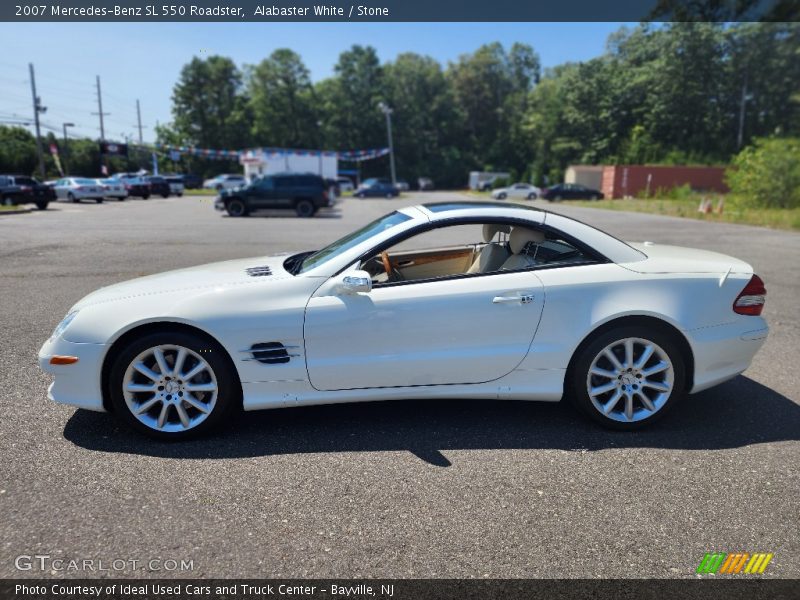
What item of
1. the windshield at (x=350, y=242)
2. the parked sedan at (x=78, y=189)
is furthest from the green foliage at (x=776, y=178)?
the parked sedan at (x=78, y=189)

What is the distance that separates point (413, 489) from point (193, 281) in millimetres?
1986

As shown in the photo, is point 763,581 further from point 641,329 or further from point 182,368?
point 182,368

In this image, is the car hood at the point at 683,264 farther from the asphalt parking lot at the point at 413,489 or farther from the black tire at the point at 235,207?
the black tire at the point at 235,207

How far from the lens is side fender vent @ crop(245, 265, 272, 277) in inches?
147

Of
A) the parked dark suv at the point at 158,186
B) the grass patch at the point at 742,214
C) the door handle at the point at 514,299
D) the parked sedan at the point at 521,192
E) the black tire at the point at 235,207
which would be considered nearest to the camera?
the door handle at the point at 514,299

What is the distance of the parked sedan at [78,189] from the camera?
30.5 meters

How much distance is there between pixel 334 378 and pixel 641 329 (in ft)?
6.56

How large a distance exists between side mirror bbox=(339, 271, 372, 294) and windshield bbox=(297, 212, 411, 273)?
A: 382 mm

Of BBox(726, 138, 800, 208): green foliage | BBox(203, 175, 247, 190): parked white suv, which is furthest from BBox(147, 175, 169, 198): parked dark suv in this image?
BBox(726, 138, 800, 208): green foliage

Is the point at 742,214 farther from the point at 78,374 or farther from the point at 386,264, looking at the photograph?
the point at 78,374

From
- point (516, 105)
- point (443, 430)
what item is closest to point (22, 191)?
point (443, 430)

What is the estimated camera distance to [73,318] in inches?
137

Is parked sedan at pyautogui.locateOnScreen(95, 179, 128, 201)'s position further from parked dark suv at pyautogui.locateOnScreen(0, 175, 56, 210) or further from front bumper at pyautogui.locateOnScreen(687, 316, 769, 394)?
front bumper at pyautogui.locateOnScreen(687, 316, 769, 394)

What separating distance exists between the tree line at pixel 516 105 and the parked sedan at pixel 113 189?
2436 centimetres
